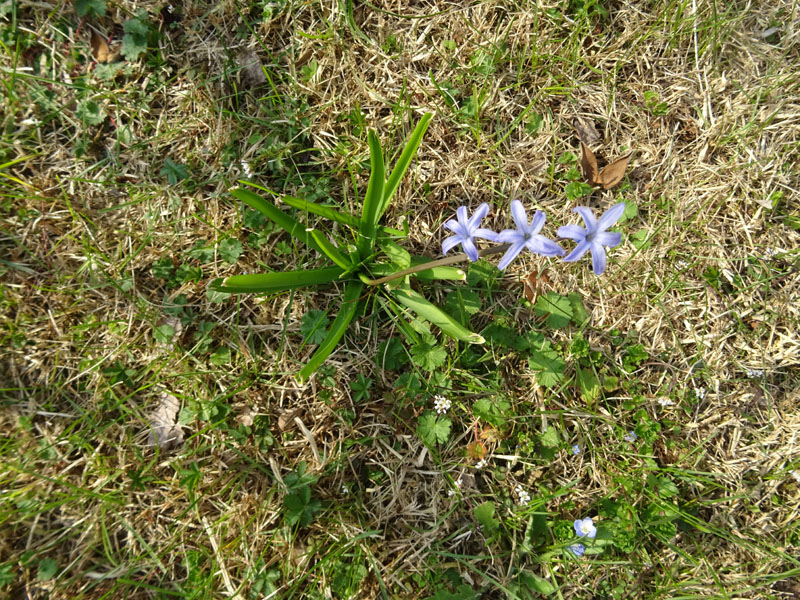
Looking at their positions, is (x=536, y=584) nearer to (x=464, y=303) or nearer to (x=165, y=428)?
(x=464, y=303)

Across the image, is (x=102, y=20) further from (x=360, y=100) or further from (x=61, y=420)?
(x=61, y=420)

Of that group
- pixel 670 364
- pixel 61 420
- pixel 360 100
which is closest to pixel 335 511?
pixel 61 420

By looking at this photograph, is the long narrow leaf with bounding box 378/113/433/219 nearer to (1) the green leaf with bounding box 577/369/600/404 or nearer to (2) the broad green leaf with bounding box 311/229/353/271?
(2) the broad green leaf with bounding box 311/229/353/271

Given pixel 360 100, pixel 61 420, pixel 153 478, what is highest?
pixel 360 100

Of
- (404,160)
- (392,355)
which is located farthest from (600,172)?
(392,355)

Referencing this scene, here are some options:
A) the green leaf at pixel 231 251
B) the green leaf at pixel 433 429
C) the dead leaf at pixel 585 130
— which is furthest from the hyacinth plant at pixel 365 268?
the dead leaf at pixel 585 130

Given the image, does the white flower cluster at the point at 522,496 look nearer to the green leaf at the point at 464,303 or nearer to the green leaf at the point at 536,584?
the green leaf at the point at 536,584
